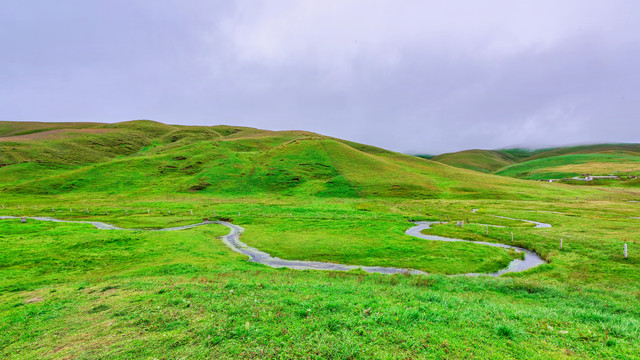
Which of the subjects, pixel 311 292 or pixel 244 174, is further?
pixel 244 174

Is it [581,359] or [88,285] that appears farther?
[88,285]

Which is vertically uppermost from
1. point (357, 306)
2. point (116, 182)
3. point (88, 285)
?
point (116, 182)

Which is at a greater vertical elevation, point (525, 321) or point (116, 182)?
point (116, 182)

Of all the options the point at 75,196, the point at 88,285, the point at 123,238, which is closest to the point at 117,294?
the point at 88,285

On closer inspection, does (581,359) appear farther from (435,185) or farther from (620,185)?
(620,185)

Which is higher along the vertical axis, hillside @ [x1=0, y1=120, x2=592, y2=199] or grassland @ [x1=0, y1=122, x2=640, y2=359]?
hillside @ [x1=0, y1=120, x2=592, y2=199]

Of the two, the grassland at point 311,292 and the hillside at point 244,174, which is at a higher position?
the hillside at point 244,174

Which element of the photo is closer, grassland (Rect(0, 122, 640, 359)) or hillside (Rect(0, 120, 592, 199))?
grassland (Rect(0, 122, 640, 359))

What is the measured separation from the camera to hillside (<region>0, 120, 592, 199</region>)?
359 feet

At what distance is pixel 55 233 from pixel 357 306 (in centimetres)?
5444

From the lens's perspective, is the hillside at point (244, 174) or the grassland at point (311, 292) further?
the hillside at point (244, 174)

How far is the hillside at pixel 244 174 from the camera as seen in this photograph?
109m

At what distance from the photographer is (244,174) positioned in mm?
128375

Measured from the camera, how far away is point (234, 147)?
18562 centimetres
